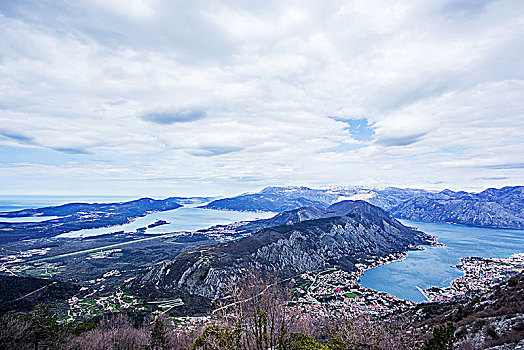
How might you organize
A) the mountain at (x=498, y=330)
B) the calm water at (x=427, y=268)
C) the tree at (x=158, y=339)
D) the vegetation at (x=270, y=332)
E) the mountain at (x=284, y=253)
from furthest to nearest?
1. the calm water at (x=427, y=268)
2. the mountain at (x=284, y=253)
3. the tree at (x=158, y=339)
4. the mountain at (x=498, y=330)
5. the vegetation at (x=270, y=332)

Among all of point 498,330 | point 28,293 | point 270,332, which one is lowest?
point 28,293

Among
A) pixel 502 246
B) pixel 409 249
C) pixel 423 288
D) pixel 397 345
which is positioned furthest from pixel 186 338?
pixel 502 246

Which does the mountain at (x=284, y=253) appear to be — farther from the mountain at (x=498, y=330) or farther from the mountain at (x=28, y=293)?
the mountain at (x=498, y=330)

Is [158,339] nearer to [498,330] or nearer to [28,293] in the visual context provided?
[498,330]

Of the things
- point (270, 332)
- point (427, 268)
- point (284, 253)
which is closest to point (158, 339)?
point (270, 332)

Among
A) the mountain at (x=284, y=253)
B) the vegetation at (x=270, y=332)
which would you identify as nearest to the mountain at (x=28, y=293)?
the mountain at (x=284, y=253)

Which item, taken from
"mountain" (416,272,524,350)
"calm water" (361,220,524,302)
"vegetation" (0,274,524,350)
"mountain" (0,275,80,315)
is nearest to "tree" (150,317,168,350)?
"vegetation" (0,274,524,350)

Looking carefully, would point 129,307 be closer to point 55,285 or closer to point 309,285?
point 55,285

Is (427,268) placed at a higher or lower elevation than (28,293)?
lower
